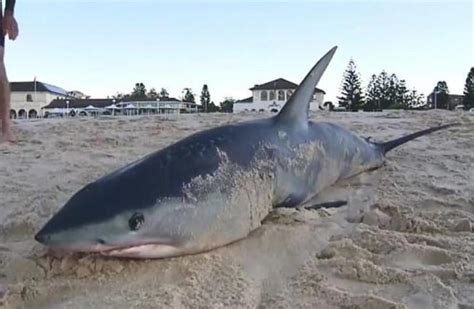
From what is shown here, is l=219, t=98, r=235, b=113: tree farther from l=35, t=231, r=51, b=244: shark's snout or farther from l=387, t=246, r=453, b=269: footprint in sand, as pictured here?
l=35, t=231, r=51, b=244: shark's snout

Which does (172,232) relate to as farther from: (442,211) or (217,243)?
(442,211)

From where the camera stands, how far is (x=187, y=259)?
1.82m

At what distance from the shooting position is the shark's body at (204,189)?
159 cm

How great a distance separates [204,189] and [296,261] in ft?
1.35

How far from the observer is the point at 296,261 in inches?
75.7

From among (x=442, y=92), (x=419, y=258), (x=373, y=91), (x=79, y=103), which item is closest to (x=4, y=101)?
(x=419, y=258)

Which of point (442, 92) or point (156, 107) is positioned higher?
point (442, 92)

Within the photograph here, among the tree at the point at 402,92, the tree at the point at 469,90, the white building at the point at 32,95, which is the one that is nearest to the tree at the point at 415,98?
the tree at the point at 402,92

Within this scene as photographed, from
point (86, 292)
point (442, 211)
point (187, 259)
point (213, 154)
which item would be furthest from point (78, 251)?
point (442, 211)

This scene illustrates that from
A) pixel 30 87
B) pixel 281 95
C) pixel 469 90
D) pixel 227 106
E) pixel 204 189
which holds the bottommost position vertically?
pixel 204 189

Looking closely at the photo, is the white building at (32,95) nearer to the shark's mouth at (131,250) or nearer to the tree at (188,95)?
the tree at (188,95)

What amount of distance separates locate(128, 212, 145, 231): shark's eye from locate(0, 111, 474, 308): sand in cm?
18

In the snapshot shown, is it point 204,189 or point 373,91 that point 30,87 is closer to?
point 373,91

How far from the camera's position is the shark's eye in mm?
1606
